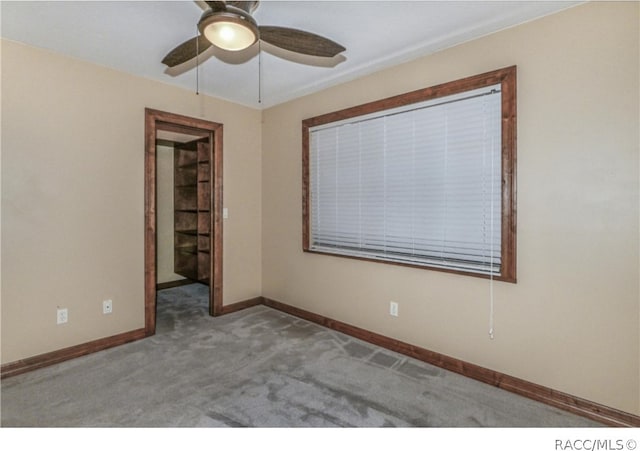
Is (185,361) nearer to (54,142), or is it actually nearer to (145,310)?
(145,310)

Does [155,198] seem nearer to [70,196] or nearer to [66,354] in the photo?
[70,196]

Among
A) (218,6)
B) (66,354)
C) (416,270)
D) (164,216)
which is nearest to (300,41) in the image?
(218,6)

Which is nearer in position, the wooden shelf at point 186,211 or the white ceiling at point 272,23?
the white ceiling at point 272,23

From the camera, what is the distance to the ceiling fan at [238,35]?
57.6 inches

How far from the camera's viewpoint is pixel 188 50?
6.43ft

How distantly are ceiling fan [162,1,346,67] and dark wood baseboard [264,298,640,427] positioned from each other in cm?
233

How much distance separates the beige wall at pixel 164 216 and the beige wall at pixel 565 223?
13.3 ft

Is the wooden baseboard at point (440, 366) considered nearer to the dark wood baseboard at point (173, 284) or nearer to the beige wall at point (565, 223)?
the beige wall at point (565, 223)

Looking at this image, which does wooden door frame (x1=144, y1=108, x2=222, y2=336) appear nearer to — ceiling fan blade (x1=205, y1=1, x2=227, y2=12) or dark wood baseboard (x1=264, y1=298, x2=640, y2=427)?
dark wood baseboard (x1=264, y1=298, x2=640, y2=427)

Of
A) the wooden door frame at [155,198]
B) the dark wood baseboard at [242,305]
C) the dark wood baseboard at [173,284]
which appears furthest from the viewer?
the dark wood baseboard at [173,284]

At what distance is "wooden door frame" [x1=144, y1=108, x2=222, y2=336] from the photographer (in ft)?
10.4

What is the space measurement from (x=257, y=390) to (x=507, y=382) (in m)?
1.72

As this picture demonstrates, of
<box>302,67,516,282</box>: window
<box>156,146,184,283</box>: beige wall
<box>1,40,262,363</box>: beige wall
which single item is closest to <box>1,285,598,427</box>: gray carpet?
<box>1,40,262,363</box>: beige wall

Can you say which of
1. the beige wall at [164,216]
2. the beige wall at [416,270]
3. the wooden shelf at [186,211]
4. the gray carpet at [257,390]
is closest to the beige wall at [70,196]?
the beige wall at [416,270]
